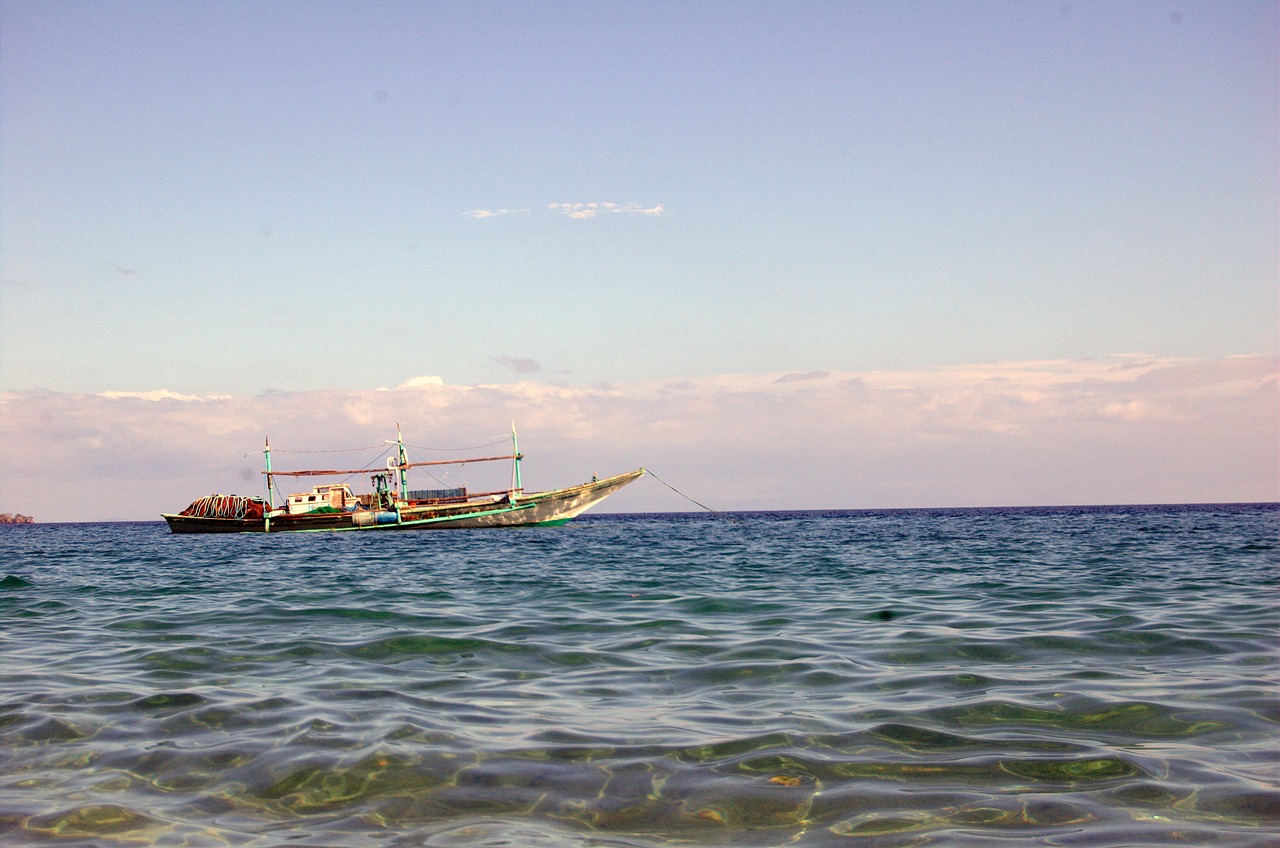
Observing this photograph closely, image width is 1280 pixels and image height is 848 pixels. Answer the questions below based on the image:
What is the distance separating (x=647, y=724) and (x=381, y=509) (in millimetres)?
65373

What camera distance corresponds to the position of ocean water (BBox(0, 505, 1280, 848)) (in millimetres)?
5094

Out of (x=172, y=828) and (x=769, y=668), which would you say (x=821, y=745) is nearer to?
(x=769, y=668)

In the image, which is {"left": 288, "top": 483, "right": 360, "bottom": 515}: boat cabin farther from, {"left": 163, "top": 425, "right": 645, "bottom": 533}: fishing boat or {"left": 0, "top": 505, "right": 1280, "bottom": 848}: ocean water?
{"left": 0, "top": 505, "right": 1280, "bottom": 848}: ocean water

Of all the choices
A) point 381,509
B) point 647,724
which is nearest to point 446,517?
point 381,509

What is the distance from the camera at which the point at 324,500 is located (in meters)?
69.9

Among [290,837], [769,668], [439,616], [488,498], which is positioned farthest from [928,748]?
[488,498]

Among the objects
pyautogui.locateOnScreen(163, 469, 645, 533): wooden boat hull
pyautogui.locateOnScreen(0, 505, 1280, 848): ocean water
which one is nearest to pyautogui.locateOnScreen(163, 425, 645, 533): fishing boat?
pyautogui.locateOnScreen(163, 469, 645, 533): wooden boat hull

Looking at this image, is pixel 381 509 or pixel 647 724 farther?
pixel 381 509

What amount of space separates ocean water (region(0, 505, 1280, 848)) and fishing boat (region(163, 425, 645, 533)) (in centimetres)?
5438

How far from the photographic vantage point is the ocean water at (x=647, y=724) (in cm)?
509

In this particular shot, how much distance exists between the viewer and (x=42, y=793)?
5.63 metres

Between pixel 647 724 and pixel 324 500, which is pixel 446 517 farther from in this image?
pixel 647 724

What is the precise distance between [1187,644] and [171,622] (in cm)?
1253

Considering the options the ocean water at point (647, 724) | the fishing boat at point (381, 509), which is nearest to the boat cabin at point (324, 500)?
the fishing boat at point (381, 509)
